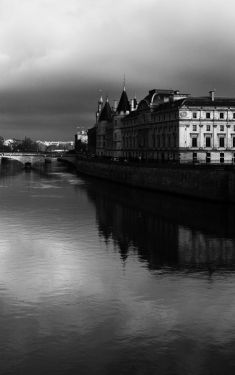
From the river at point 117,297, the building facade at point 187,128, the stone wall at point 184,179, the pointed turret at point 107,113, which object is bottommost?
the river at point 117,297

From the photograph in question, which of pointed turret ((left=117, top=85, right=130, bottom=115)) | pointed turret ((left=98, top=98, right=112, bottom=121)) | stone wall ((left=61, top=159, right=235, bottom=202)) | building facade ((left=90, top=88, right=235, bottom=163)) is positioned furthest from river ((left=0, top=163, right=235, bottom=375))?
pointed turret ((left=98, top=98, right=112, bottom=121))

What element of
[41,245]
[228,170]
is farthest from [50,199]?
[41,245]

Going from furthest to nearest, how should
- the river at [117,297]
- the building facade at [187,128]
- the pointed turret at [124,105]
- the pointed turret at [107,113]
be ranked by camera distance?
the pointed turret at [107,113] → the pointed turret at [124,105] → the building facade at [187,128] → the river at [117,297]

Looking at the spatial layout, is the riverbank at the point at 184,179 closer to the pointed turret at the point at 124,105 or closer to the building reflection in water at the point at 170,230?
the building reflection in water at the point at 170,230

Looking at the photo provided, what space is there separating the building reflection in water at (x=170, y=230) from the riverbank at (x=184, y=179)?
133 centimetres

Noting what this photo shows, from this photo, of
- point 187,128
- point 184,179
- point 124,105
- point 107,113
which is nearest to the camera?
point 184,179

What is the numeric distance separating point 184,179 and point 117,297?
3886 cm

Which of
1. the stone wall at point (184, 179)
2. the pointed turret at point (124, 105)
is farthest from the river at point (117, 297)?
the pointed turret at point (124, 105)

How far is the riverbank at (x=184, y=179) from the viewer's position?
5075cm

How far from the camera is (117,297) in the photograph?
2077 cm

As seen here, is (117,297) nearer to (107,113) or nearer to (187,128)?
(187,128)

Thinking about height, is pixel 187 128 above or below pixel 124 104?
below

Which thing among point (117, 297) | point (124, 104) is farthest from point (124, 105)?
point (117, 297)

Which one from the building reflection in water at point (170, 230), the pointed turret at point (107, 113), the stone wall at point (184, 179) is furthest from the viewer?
the pointed turret at point (107, 113)
